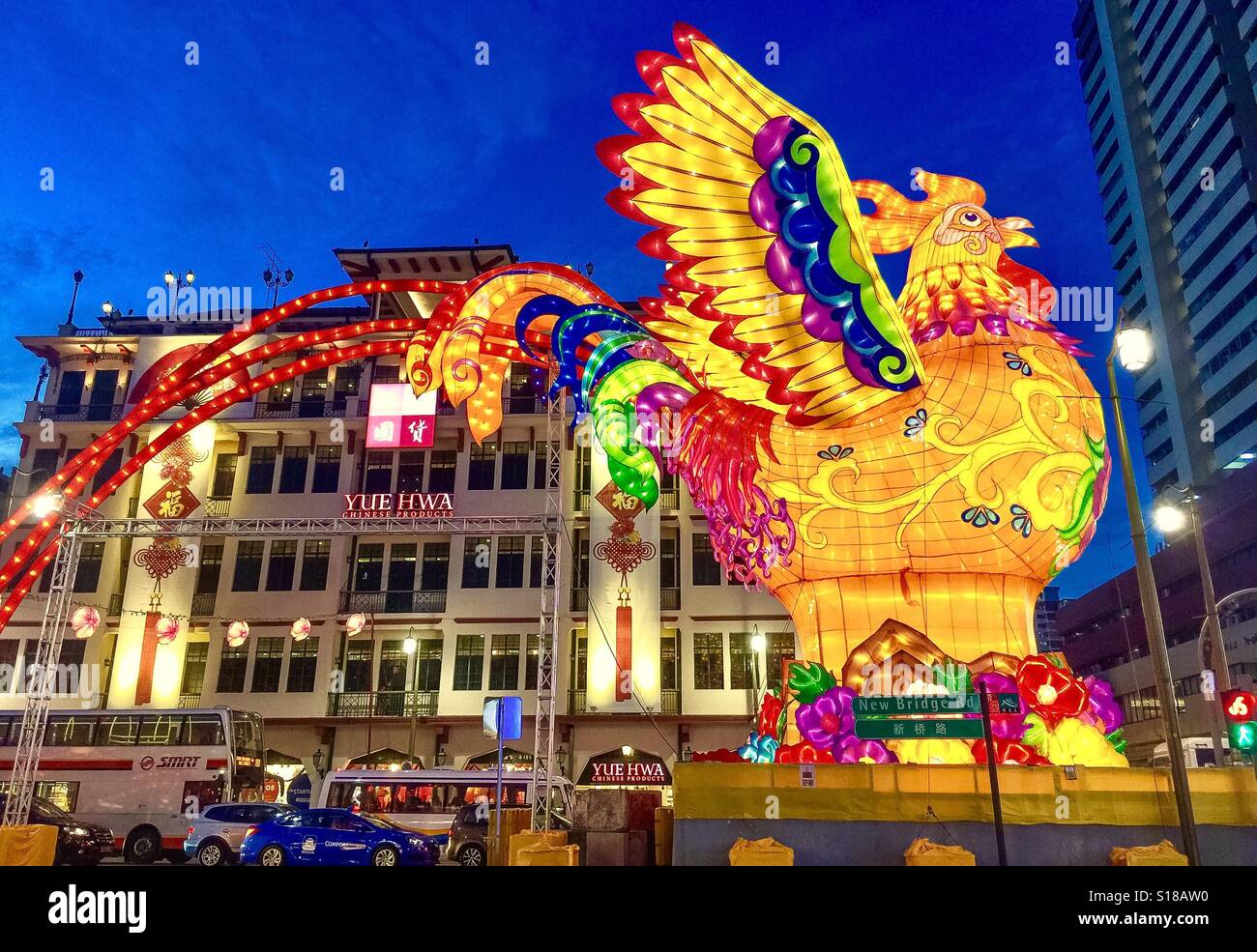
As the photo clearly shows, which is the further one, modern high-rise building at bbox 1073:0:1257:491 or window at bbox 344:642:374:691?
modern high-rise building at bbox 1073:0:1257:491

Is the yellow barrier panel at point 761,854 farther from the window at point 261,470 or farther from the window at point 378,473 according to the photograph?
the window at point 261,470

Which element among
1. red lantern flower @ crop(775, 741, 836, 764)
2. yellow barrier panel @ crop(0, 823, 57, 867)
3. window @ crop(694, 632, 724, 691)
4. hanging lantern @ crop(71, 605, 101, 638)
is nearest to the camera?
red lantern flower @ crop(775, 741, 836, 764)

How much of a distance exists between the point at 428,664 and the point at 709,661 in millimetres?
10235

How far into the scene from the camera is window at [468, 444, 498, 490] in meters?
36.0

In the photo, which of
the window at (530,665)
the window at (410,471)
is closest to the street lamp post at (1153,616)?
the window at (530,665)

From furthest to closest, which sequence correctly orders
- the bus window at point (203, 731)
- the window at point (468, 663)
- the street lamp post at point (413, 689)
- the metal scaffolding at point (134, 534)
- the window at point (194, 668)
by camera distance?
the window at point (194, 668) < the window at point (468, 663) < the street lamp post at point (413, 689) < the bus window at point (203, 731) < the metal scaffolding at point (134, 534)

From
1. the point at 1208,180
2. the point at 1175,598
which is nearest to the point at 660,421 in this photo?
the point at 1175,598

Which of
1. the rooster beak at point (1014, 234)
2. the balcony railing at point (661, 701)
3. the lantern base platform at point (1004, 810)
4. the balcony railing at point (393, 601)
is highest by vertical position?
the rooster beak at point (1014, 234)

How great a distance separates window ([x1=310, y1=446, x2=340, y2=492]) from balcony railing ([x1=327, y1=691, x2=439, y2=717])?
8.07 metres

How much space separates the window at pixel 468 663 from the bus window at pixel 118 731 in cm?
1156

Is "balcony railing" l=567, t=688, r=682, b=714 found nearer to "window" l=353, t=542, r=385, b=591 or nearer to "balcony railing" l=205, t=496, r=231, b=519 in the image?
"window" l=353, t=542, r=385, b=591

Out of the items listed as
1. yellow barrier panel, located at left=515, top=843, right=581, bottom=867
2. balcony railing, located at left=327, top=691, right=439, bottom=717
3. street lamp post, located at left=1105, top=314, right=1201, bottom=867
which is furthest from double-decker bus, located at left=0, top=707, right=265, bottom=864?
street lamp post, located at left=1105, top=314, right=1201, bottom=867

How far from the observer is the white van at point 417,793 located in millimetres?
24125

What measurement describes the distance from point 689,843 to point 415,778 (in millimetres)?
14610
